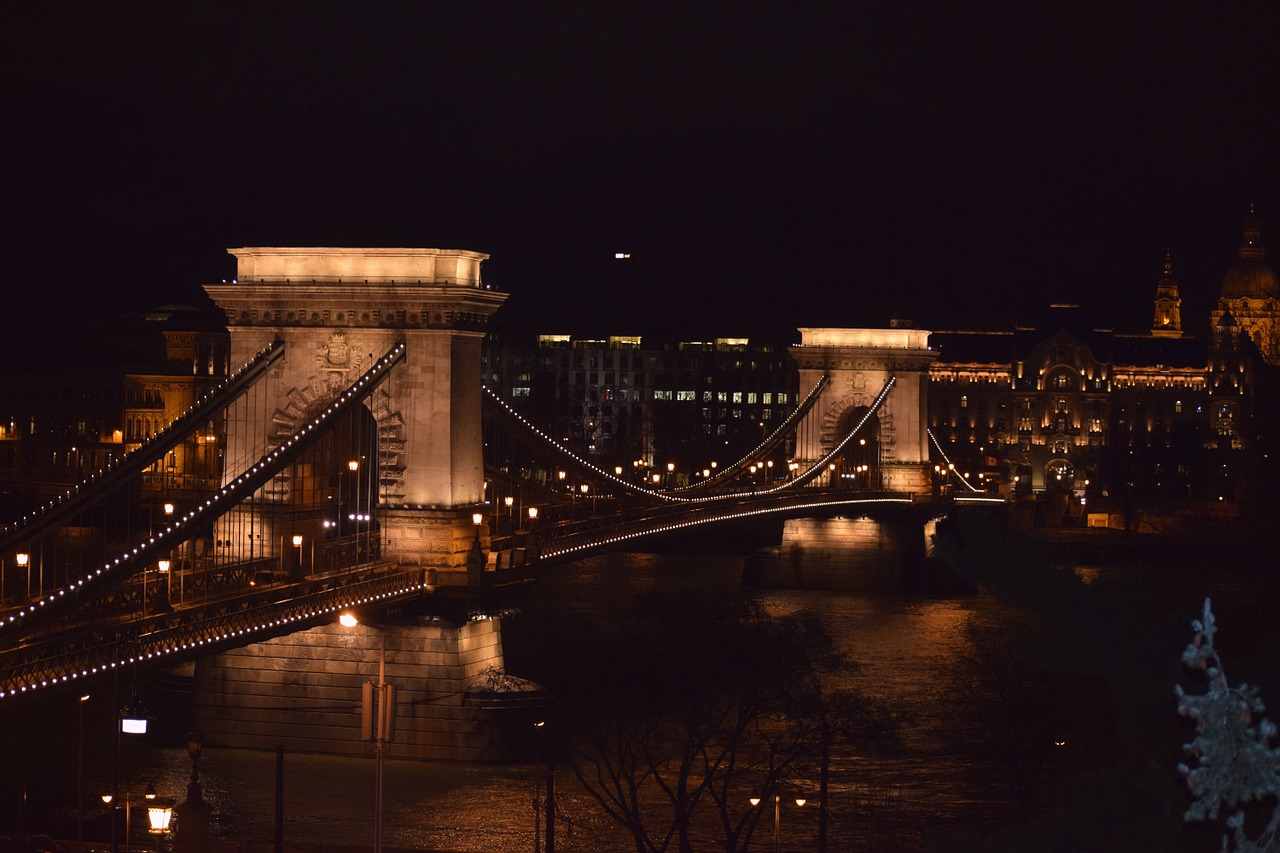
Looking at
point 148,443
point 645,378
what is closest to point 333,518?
point 148,443

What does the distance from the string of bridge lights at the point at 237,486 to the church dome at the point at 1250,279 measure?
461 feet

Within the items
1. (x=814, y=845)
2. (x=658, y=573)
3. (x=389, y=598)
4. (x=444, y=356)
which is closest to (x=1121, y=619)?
(x=814, y=845)

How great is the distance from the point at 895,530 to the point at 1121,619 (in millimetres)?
78108

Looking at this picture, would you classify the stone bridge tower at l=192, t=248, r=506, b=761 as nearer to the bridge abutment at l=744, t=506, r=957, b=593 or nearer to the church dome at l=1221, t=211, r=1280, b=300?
the bridge abutment at l=744, t=506, r=957, b=593

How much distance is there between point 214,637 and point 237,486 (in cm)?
512

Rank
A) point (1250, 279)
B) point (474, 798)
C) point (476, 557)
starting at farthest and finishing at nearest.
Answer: point (1250, 279)
point (476, 557)
point (474, 798)

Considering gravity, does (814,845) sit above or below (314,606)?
below

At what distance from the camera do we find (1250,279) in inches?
6777

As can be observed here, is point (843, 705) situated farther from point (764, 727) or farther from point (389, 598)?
point (389, 598)

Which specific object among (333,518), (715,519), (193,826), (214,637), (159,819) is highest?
(333,518)

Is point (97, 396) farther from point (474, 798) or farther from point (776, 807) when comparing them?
point (776, 807)

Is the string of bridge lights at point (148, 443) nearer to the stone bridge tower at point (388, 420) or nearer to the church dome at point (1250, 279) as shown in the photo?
the stone bridge tower at point (388, 420)

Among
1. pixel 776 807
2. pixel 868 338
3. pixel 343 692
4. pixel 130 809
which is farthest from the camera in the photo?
pixel 868 338

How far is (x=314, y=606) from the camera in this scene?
120ft
